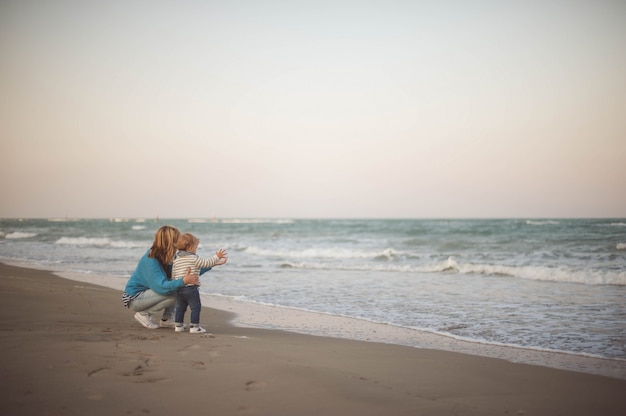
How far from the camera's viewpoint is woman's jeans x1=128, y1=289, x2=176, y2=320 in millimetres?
6324

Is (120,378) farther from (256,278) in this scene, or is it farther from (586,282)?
(586,282)

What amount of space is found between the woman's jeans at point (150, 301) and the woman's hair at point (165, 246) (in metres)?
0.37

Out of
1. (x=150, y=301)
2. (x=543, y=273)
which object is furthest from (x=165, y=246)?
(x=543, y=273)

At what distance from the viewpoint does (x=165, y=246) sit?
6.22 metres

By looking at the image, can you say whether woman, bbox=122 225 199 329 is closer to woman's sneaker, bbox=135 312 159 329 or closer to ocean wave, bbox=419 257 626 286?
woman's sneaker, bbox=135 312 159 329

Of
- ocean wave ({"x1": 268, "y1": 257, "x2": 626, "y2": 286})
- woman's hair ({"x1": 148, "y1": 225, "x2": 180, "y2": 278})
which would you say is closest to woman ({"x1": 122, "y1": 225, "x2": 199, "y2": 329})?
woman's hair ({"x1": 148, "y1": 225, "x2": 180, "y2": 278})

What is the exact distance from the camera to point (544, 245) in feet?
89.7

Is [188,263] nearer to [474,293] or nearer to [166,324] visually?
[166,324]

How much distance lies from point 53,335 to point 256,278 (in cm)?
985

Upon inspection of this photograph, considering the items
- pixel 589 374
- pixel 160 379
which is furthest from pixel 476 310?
pixel 160 379

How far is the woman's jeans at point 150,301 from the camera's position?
6.32 metres

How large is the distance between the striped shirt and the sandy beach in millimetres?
788

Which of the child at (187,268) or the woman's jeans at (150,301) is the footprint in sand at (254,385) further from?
the woman's jeans at (150,301)

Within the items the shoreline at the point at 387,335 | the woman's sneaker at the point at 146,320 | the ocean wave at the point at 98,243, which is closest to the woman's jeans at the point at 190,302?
the woman's sneaker at the point at 146,320
